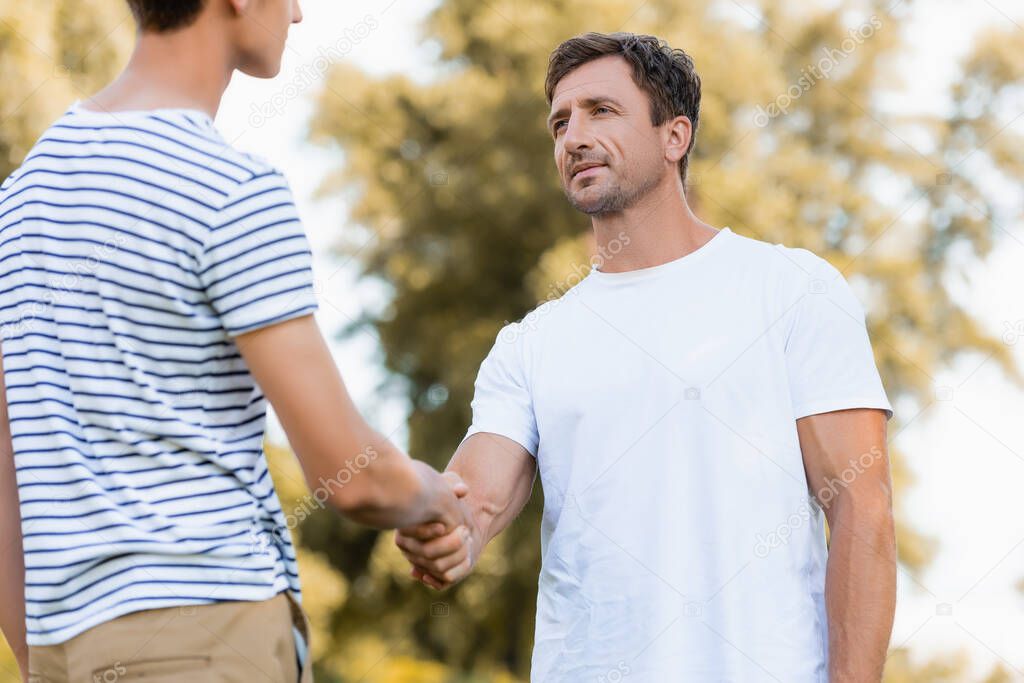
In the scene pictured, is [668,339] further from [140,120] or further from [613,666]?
[140,120]

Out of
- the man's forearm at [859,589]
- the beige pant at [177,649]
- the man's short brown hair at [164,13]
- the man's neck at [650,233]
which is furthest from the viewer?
the man's neck at [650,233]

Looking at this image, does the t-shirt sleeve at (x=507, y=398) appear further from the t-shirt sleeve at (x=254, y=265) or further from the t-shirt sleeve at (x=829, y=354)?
the t-shirt sleeve at (x=254, y=265)

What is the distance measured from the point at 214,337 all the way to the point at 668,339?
4.66ft

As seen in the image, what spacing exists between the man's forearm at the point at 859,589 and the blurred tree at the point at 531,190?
29.7ft

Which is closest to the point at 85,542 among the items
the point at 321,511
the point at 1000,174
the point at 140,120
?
the point at 140,120

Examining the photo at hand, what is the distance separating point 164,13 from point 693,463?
1.52 meters

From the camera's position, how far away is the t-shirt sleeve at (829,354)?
8.68ft

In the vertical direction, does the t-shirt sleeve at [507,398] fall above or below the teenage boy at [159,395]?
above

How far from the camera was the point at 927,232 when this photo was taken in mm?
12898

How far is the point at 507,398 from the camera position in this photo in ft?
9.77

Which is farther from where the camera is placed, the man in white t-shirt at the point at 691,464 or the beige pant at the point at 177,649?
the man in white t-shirt at the point at 691,464

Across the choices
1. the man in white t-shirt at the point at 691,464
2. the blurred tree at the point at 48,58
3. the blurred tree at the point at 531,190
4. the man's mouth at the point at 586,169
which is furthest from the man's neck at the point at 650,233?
the blurred tree at the point at 531,190

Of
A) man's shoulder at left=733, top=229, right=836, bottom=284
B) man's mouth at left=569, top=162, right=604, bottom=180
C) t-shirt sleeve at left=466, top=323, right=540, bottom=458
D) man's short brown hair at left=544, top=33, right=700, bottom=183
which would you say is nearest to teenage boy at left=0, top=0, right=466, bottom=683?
t-shirt sleeve at left=466, top=323, right=540, bottom=458

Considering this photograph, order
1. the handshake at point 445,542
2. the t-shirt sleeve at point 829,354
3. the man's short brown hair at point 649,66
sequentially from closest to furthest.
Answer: the handshake at point 445,542
the t-shirt sleeve at point 829,354
the man's short brown hair at point 649,66
